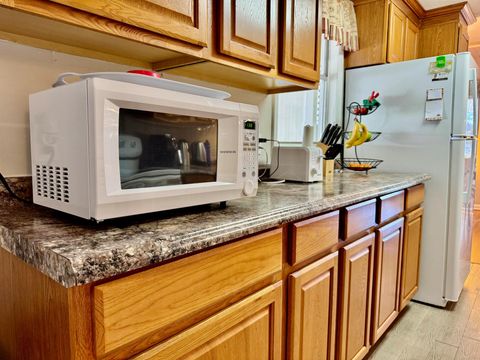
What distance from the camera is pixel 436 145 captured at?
2.25 meters

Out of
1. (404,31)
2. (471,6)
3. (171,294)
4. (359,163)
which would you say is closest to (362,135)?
(359,163)

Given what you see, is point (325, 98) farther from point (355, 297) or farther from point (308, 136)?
point (355, 297)

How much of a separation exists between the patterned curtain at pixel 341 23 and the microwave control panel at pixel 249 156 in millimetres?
1562

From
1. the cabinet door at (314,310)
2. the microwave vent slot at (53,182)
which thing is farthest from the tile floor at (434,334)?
the microwave vent slot at (53,182)

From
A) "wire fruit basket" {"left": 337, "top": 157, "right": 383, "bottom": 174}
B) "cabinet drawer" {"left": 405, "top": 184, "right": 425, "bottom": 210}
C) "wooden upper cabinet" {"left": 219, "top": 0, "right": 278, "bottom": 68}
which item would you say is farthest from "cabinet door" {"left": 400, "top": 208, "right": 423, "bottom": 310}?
"wooden upper cabinet" {"left": 219, "top": 0, "right": 278, "bottom": 68}

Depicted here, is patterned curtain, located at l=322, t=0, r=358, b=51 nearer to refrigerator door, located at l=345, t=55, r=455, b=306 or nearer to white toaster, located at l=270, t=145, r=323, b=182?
refrigerator door, located at l=345, t=55, r=455, b=306

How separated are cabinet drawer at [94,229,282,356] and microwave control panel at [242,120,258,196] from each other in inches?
5.8

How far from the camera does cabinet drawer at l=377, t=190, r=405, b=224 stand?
1621 millimetres

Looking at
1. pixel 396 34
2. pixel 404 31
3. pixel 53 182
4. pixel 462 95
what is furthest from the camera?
pixel 404 31

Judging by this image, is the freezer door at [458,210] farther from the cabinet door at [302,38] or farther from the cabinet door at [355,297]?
the cabinet door at [302,38]

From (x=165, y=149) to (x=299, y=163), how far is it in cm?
97

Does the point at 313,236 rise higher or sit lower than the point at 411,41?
lower

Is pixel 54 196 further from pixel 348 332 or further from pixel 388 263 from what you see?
pixel 388 263

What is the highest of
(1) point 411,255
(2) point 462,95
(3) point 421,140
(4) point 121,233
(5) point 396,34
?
(5) point 396,34
